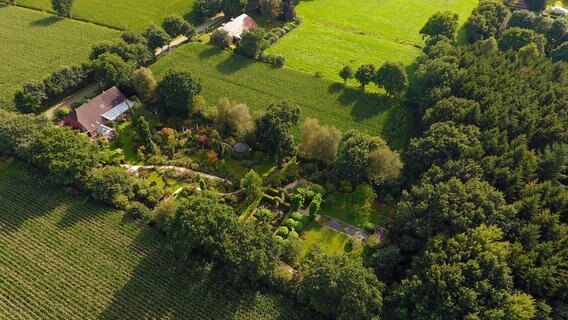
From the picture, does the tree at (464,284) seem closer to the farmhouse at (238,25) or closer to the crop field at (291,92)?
the crop field at (291,92)

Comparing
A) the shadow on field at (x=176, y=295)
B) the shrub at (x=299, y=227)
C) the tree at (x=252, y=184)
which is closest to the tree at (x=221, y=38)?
the tree at (x=252, y=184)

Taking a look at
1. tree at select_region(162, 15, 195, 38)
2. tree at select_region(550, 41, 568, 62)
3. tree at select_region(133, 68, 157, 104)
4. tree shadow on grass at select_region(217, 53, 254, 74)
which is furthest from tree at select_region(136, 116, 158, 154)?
tree at select_region(550, 41, 568, 62)

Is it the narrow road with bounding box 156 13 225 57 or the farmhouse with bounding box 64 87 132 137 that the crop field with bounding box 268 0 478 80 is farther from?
the farmhouse with bounding box 64 87 132 137

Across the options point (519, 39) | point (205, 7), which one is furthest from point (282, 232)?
point (205, 7)

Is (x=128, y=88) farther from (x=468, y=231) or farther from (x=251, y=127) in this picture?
(x=468, y=231)

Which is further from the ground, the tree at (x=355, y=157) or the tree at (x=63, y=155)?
the tree at (x=355, y=157)
